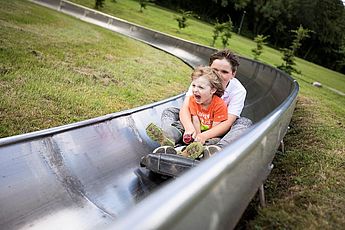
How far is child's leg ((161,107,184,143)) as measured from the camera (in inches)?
161

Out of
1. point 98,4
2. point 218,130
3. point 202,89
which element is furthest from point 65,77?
point 98,4

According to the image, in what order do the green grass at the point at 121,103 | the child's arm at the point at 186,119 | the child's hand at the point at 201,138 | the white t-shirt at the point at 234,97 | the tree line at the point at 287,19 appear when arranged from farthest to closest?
the tree line at the point at 287,19 → the white t-shirt at the point at 234,97 → the child's arm at the point at 186,119 → the child's hand at the point at 201,138 → the green grass at the point at 121,103

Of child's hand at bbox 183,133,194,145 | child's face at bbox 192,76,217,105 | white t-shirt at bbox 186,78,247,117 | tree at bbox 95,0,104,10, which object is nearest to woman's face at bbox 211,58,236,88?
white t-shirt at bbox 186,78,247,117

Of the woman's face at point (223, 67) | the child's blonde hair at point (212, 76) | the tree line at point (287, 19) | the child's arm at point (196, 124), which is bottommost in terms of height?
the child's arm at point (196, 124)

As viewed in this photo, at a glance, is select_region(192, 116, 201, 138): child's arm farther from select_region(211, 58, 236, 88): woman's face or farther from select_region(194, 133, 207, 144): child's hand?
select_region(211, 58, 236, 88): woman's face

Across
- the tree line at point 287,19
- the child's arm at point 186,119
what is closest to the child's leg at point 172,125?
the child's arm at point 186,119

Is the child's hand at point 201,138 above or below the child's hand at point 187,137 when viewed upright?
above

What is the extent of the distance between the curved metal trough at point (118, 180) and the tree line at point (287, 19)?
1805 inches

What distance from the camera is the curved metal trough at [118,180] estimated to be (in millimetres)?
1242

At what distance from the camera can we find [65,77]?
6887mm

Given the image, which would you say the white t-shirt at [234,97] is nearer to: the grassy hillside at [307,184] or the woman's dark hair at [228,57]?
the woman's dark hair at [228,57]

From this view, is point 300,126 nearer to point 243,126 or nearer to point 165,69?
point 243,126

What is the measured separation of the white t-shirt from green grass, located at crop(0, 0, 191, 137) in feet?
6.44

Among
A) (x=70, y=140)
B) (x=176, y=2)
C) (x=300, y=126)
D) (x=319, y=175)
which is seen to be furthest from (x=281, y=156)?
(x=176, y=2)
